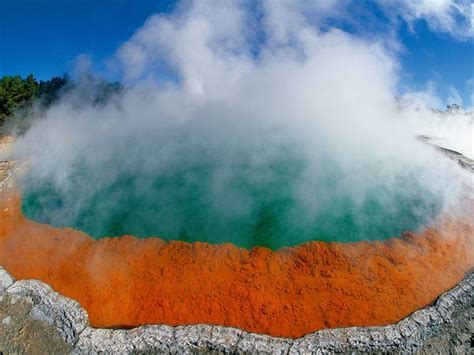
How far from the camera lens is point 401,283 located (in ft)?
30.8

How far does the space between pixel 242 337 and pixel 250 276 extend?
2275 mm

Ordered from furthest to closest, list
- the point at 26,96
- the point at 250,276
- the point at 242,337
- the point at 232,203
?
the point at 26,96
the point at 232,203
the point at 250,276
the point at 242,337

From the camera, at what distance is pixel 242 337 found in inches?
297

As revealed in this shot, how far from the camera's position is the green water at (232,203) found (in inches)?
464

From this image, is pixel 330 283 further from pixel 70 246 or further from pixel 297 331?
pixel 70 246

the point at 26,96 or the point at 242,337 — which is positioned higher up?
the point at 26,96

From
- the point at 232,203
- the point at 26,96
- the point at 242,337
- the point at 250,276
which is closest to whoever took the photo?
the point at 242,337

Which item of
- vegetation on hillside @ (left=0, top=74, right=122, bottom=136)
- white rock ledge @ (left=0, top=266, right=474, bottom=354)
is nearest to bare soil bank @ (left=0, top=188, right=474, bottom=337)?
white rock ledge @ (left=0, top=266, right=474, bottom=354)

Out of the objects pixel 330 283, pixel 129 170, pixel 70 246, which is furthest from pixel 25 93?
pixel 330 283

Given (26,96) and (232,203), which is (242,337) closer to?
(232,203)

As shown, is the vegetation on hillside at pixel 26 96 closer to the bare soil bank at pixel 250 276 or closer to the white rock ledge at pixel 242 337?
the bare soil bank at pixel 250 276

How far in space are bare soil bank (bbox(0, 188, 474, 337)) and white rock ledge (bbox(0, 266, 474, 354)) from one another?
1.81 ft

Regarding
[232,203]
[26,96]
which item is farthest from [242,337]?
[26,96]

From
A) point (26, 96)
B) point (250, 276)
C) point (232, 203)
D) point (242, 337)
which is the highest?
point (26, 96)
